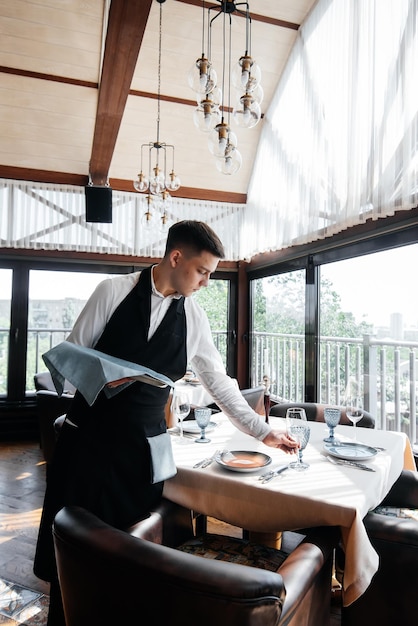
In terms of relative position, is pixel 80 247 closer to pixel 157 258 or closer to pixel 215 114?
pixel 157 258

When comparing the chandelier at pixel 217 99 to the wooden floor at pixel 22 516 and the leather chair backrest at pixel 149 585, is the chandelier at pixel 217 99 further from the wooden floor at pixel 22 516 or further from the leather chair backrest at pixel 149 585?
the wooden floor at pixel 22 516

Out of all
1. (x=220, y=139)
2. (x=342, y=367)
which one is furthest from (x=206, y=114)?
(x=342, y=367)

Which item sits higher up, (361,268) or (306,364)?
(361,268)

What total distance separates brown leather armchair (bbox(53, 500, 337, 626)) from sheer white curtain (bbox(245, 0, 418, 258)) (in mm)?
2280

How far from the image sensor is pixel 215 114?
226 cm

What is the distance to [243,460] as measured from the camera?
5.68 ft

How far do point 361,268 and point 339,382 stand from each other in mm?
1344

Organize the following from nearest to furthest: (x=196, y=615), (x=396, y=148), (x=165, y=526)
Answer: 1. (x=196, y=615)
2. (x=165, y=526)
3. (x=396, y=148)

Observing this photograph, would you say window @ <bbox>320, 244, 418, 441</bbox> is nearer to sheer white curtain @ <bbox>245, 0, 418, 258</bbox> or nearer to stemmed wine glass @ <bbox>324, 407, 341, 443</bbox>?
sheer white curtain @ <bbox>245, 0, 418, 258</bbox>

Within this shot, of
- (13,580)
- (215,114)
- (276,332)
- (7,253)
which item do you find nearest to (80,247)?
(7,253)

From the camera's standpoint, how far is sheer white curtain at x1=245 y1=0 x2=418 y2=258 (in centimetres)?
260

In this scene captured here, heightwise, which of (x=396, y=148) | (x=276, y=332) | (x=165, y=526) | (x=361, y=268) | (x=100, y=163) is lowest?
(x=165, y=526)

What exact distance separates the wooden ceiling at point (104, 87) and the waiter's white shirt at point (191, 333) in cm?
194

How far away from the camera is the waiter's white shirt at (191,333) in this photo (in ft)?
4.81
